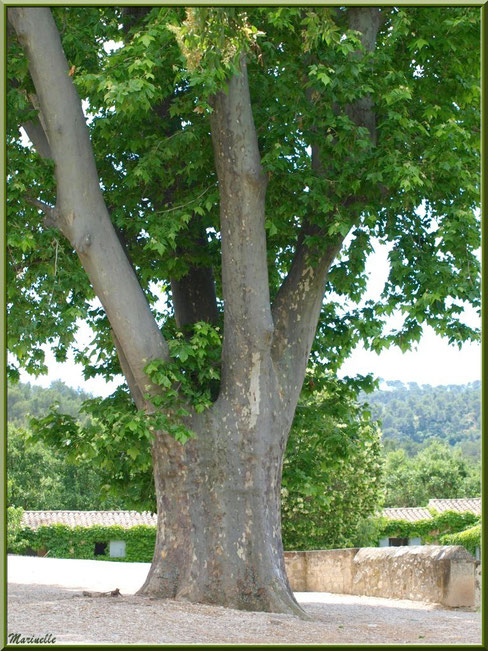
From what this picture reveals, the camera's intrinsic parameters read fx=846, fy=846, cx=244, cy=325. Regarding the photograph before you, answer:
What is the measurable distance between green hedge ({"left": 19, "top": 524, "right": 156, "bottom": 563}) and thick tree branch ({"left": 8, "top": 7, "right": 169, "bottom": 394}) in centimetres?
3344

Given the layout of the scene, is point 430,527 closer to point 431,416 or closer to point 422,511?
point 422,511

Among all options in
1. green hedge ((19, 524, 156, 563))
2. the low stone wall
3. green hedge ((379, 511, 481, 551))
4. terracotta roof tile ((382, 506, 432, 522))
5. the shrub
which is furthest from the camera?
terracotta roof tile ((382, 506, 432, 522))

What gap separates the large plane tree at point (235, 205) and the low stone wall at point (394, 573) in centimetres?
390

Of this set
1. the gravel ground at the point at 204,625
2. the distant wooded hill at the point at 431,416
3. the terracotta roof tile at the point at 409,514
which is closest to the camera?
the gravel ground at the point at 204,625

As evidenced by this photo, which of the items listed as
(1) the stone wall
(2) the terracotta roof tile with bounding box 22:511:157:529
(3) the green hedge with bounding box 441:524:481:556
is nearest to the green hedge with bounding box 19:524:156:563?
(2) the terracotta roof tile with bounding box 22:511:157:529

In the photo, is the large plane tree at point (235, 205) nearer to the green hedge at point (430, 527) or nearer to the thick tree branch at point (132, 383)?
the thick tree branch at point (132, 383)

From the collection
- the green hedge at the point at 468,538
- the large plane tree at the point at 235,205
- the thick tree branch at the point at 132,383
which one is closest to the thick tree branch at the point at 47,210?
the large plane tree at the point at 235,205

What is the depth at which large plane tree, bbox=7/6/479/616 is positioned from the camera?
8.27m

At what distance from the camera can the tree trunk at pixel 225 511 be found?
8281 mm

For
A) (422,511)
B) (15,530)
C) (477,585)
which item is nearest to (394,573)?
(477,585)

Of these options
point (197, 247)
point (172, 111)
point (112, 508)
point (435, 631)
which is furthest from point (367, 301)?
point (112, 508)

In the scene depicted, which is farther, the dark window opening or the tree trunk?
the dark window opening

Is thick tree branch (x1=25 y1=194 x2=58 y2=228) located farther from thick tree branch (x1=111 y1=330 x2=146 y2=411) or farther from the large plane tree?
thick tree branch (x1=111 y1=330 x2=146 y2=411)

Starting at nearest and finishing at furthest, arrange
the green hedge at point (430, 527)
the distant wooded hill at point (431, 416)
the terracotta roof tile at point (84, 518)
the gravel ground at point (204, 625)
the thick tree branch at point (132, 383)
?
the gravel ground at point (204, 625)
the thick tree branch at point (132, 383)
the green hedge at point (430, 527)
the terracotta roof tile at point (84, 518)
the distant wooded hill at point (431, 416)
